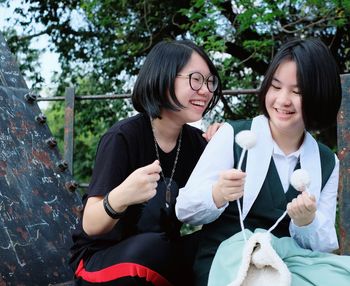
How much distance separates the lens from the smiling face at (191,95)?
2.02 meters

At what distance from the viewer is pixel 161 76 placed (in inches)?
79.9

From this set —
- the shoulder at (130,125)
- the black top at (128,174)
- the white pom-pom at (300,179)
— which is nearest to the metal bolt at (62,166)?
the black top at (128,174)

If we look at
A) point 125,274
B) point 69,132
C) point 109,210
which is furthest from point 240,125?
point 69,132

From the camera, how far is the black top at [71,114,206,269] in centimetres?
193

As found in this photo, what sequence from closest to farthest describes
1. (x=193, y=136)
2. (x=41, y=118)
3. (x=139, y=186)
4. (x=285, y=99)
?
1. (x=139, y=186)
2. (x=285, y=99)
3. (x=193, y=136)
4. (x=41, y=118)

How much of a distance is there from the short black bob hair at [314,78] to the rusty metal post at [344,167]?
21.3 inches

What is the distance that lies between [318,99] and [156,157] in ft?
2.06

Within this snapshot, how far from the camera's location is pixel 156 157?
2078 mm

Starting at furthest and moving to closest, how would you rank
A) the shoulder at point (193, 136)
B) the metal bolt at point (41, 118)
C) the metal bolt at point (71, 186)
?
the metal bolt at point (41, 118) → the metal bolt at point (71, 186) → the shoulder at point (193, 136)

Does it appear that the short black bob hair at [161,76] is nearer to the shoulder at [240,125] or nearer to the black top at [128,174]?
the black top at [128,174]

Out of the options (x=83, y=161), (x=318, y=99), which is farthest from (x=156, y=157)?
(x=83, y=161)

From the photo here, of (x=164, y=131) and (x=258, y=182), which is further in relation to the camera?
(x=164, y=131)

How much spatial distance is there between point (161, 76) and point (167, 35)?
4.65 meters

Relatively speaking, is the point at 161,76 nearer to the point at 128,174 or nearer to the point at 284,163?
the point at 128,174
